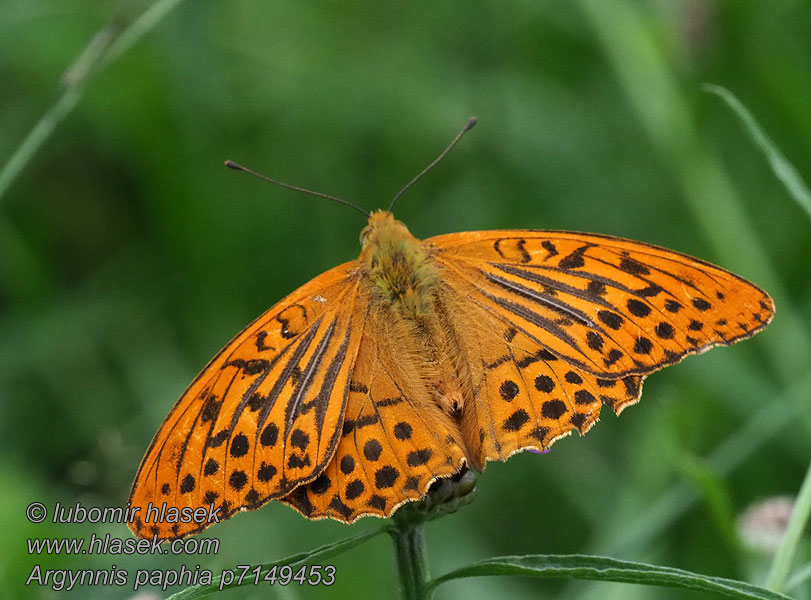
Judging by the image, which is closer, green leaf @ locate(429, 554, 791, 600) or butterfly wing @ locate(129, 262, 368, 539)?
green leaf @ locate(429, 554, 791, 600)

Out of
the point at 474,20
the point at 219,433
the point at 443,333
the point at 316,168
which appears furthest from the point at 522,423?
the point at 474,20

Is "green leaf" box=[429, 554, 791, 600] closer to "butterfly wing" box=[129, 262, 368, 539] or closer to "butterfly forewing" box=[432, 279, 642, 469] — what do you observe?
"butterfly forewing" box=[432, 279, 642, 469]

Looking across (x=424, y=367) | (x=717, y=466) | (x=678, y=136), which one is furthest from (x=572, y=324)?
(x=678, y=136)

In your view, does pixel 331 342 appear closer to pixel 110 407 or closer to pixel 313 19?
pixel 110 407

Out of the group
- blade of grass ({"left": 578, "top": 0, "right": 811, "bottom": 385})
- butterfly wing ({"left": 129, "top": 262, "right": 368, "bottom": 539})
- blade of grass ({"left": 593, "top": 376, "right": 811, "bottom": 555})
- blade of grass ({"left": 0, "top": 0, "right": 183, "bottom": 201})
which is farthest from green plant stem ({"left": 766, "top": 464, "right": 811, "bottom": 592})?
blade of grass ({"left": 0, "top": 0, "right": 183, "bottom": 201})

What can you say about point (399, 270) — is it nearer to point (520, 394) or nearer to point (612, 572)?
point (520, 394)

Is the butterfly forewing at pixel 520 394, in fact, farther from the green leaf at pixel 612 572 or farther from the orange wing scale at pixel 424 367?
the green leaf at pixel 612 572

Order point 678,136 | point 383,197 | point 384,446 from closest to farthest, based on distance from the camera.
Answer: point 384,446
point 678,136
point 383,197
